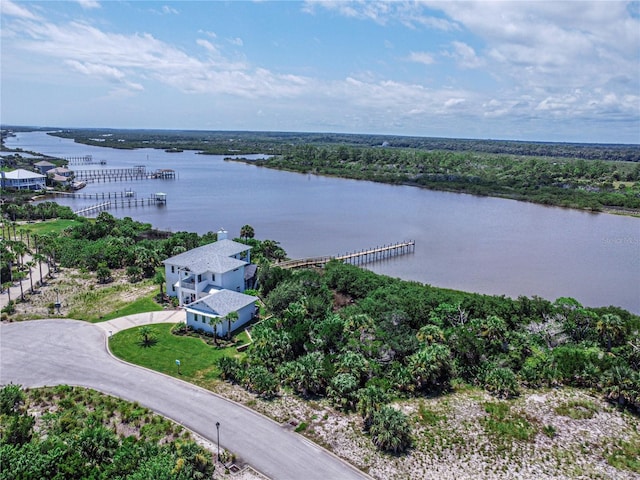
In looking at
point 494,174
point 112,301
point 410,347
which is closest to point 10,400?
point 112,301

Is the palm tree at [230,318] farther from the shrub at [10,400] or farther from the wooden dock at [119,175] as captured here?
the wooden dock at [119,175]

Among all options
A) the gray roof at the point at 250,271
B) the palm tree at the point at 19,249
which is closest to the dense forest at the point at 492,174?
the gray roof at the point at 250,271

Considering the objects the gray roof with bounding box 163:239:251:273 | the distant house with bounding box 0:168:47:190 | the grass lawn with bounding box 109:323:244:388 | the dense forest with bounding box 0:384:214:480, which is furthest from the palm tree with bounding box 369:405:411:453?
the distant house with bounding box 0:168:47:190

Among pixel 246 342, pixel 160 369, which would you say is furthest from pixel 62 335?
pixel 246 342

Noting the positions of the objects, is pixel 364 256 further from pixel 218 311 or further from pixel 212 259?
pixel 218 311

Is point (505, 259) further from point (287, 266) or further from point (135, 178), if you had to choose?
point (135, 178)

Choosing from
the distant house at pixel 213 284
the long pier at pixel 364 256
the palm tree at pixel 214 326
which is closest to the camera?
the palm tree at pixel 214 326
